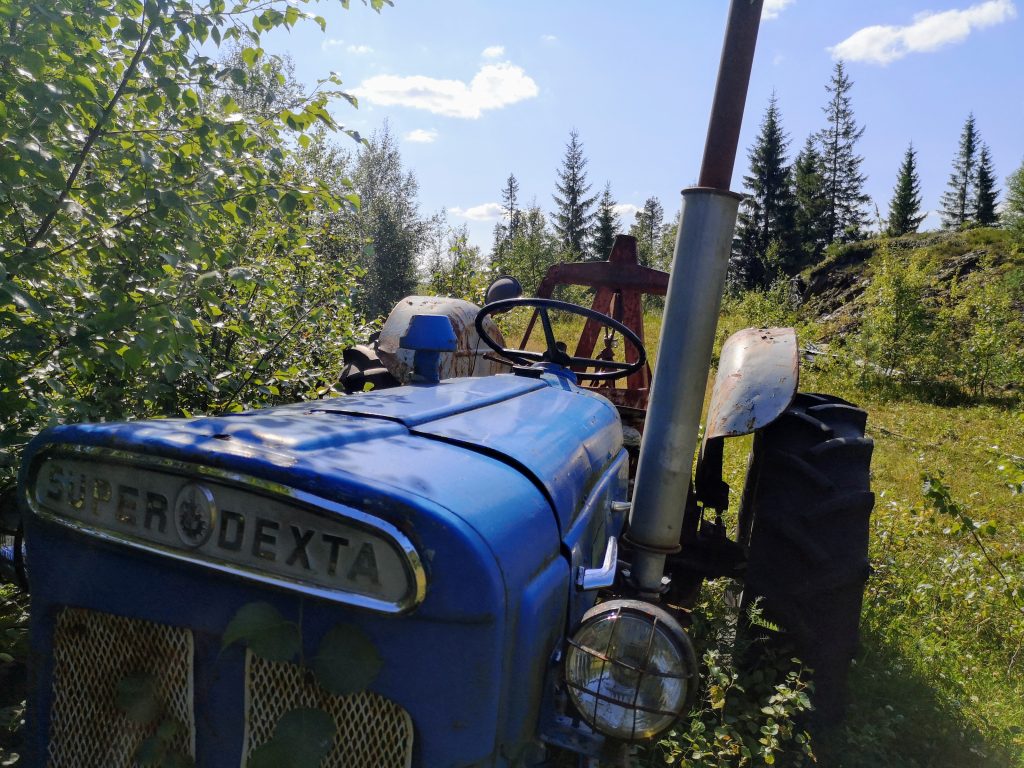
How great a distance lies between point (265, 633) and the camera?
3.84 feet

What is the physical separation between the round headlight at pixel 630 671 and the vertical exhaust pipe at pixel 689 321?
1.98 feet

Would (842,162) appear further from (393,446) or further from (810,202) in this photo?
(393,446)

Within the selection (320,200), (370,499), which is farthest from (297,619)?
(320,200)

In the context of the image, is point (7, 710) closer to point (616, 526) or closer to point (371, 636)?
point (371, 636)

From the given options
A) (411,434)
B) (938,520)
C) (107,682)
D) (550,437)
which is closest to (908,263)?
(938,520)

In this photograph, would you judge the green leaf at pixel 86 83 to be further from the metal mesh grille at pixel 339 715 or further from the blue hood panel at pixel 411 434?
the metal mesh grille at pixel 339 715

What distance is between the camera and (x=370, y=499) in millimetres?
1130

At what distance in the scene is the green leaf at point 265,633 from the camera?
45.9 inches

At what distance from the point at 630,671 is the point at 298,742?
1.79 ft

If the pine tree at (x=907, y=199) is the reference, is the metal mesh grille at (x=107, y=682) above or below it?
below

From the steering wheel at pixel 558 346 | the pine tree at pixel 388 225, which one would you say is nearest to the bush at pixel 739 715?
the steering wheel at pixel 558 346

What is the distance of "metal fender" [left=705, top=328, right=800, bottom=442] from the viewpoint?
271 cm

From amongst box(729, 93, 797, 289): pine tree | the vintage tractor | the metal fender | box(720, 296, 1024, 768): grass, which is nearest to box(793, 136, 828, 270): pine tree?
box(729, 93, 797, 289): pine tree

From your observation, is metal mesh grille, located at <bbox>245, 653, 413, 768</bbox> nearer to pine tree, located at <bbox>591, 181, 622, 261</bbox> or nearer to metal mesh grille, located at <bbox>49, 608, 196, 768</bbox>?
metal mesh grille, located at <bbox>49, 608, 196, 768</bbox>
